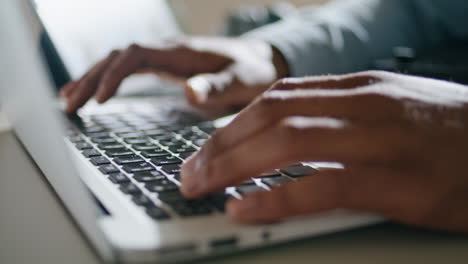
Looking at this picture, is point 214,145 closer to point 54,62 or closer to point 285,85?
point 285,85

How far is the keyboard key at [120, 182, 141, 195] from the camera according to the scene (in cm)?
35

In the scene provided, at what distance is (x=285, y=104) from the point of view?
13.4 inches

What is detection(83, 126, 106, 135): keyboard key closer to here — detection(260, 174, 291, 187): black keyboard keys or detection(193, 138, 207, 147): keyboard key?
detection(193, 138, 207, 147): keyboard key

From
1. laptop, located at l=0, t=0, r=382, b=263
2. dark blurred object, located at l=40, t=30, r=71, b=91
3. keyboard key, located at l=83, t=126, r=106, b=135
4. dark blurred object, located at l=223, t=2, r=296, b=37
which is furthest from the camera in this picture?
dark blurred object, located at l=223, t=2, r=296, b=37

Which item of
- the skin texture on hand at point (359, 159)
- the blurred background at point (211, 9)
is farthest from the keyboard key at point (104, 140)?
the blurred background at point (211, 9)

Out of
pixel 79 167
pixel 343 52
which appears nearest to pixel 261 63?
pixel 343 52

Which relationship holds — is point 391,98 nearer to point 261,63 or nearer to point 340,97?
point 340,97

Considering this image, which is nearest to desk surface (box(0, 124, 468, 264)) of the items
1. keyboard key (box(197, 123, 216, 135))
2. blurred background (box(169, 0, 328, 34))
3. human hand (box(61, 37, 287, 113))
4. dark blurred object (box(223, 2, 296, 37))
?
keyboard key (box(197, 123, 216, 135))

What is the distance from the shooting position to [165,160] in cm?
43

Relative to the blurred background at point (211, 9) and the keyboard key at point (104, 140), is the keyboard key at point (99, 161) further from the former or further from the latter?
the blurred background at point (211, 9)

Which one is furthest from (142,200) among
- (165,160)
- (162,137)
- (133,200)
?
(162,137)

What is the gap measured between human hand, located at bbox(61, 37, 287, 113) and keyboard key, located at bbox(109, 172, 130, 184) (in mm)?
269

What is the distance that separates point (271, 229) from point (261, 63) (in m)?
0.54

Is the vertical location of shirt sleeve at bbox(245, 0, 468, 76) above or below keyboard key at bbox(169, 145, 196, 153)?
below
